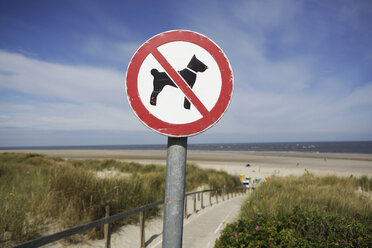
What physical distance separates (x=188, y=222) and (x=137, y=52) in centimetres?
666

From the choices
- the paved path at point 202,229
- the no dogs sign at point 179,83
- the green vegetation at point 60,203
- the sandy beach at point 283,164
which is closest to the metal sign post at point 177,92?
the no dogs sign at point 179,83

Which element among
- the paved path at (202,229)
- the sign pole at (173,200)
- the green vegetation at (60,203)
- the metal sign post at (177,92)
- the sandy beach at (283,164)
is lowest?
the sandy beach at (283,164)

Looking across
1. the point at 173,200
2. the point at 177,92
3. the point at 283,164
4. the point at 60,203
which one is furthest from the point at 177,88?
the point at 283,164

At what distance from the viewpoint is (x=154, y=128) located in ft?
4.86

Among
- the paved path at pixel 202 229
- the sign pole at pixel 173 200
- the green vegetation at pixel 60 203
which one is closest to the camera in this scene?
the sign pole at pixel 173 200

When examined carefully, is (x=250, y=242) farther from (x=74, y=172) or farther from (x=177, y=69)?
(x=74, y=172)

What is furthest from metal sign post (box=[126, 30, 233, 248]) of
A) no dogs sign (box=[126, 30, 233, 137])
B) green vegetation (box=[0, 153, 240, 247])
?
green vegetation (box=[0, 153, 240, 247])

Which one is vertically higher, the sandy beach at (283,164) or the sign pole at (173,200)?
the sign pole at (173,200)

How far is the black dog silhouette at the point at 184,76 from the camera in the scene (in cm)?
150

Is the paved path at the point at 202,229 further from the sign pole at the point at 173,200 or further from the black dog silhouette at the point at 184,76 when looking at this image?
the black dog silhouette at the point at 184,76

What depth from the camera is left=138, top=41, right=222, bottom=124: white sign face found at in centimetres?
147

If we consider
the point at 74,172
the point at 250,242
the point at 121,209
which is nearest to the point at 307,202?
the point at 250,242

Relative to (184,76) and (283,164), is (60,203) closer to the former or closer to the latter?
(184,76)

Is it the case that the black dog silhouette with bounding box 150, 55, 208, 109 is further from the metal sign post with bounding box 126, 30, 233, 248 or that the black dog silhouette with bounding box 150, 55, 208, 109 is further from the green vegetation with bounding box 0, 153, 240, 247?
the green vegetation with bounding box 0, 153, 240, 247
